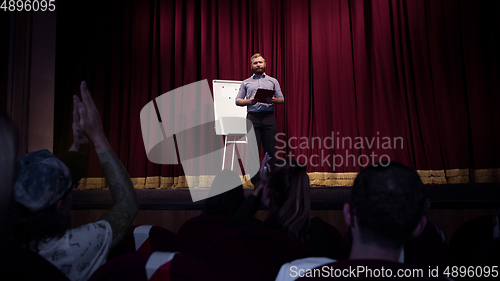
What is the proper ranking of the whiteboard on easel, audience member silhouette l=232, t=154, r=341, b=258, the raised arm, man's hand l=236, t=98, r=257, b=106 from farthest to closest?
the whiteboard on easel < man's hand l=236, t=98, r=257, b=106 < audience member silhouette l=232, t=154, r=341, b=258 < the raised arm

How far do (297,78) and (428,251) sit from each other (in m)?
4.17

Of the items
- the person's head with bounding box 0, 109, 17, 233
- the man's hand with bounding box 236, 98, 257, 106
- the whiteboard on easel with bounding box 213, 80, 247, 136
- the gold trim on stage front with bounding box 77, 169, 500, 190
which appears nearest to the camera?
the person's head with bounding box 0, 109, 17, 233

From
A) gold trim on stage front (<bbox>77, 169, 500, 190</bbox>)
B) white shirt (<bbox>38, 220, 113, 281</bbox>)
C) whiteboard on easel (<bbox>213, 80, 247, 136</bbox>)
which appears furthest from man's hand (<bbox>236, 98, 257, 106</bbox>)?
white shirt (<bbox>38, 220, 113, 281</bbox>)

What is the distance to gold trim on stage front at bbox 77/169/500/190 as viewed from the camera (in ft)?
13.2

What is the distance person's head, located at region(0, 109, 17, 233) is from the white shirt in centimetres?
36

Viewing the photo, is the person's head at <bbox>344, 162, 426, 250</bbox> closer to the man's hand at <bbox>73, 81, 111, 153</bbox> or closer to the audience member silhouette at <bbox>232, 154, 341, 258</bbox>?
the audience member silhouette at <bbox>232, 154, 341, 258</bbox>

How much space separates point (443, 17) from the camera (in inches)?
175

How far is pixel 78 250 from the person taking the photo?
2.73 ft

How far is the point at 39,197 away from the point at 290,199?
97cm

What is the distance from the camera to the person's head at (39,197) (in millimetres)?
765

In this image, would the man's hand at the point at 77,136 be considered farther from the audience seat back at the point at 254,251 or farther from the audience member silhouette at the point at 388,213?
the audience member silhouette at the point at 388,213

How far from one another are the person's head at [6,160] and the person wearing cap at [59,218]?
0.30 m

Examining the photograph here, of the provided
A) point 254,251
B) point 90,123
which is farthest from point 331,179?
point 90,123

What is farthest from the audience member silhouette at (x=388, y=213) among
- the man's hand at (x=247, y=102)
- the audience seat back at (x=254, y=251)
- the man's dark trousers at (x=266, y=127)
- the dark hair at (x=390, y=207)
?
the man's dark trousers at (x=266, y=127)
